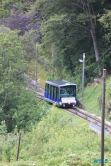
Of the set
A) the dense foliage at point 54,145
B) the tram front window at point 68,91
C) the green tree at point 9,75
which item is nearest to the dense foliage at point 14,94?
the green tree at point 9,75

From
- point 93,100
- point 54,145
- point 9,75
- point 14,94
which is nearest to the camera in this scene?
point 54,145

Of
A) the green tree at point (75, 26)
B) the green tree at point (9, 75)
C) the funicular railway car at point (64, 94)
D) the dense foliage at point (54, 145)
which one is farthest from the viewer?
the green tree at point (75, 26)

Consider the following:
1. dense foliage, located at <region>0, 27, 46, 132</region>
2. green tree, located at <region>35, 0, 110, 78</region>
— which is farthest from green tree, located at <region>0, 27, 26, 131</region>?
green tree, located at <region>35, 0, 110, 78</region>

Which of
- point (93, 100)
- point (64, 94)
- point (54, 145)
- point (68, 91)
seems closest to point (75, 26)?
point (68, 91)

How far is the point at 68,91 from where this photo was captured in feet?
115

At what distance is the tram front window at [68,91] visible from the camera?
34.9 m

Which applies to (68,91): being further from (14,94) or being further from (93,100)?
(14,94)

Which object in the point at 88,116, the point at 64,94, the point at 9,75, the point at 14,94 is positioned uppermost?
the point at 9,75

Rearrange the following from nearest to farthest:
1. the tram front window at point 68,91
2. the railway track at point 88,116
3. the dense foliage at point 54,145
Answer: the dense foliage at point 54,145, the railway track at point 88,116, the tram front window at point 68,91

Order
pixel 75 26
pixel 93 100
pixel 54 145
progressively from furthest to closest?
pixel 75 26 → pixel 93 100 → pixel 54 145

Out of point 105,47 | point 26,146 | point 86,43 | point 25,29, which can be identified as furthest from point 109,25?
point 25,29

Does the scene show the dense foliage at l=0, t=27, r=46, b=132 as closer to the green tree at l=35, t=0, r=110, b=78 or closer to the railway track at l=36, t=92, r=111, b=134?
the railway track at l=36, t=92, r=111, b=134

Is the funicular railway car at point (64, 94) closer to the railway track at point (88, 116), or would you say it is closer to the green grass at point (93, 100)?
the railway track at point (88, 116)

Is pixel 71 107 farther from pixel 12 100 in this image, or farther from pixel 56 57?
pixel 56 57
